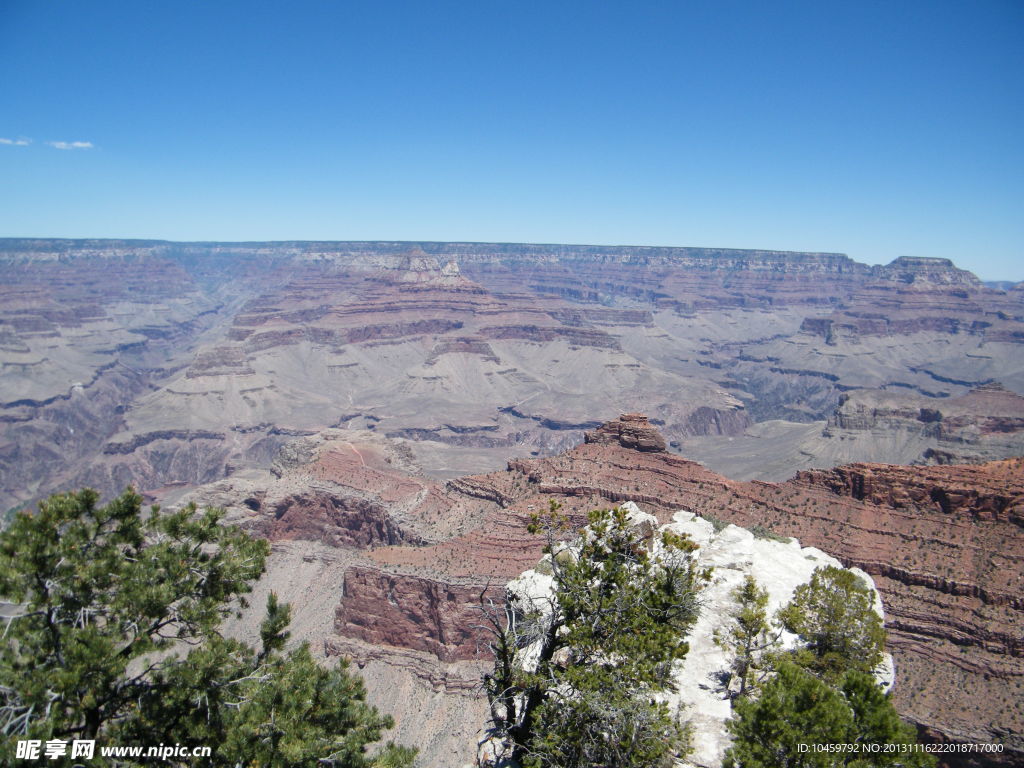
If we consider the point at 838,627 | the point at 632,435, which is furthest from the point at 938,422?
the point at 838,627

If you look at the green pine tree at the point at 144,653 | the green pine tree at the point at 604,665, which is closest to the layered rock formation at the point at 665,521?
the green pine tree at the point at 604,665

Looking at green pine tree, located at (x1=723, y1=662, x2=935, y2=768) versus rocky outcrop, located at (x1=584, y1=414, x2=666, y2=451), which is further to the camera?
rocky outcrop, located at (x1=584, y1=414, x2=666, y2=451)

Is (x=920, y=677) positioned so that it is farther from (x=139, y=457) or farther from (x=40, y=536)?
(x=139, y=457)

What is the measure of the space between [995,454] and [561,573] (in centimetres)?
12650

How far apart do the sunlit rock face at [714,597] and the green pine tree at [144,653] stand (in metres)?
7.21

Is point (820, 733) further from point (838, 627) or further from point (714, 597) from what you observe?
point (714, 597)

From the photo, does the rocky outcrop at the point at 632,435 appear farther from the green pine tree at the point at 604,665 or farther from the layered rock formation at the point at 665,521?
the green pine tree at the point at 604,665

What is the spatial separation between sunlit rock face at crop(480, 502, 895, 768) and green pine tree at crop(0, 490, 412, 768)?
7208 mm

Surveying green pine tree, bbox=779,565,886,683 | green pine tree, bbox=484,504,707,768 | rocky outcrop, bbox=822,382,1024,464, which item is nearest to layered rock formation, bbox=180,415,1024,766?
green pine tree, bbox=779,565,886,683

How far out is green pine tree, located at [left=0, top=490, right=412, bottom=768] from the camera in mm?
13367

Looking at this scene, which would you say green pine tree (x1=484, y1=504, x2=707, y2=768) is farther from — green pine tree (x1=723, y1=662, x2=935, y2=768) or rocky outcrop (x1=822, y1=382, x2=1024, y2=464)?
rocky outcrop (x1=822, y1=382, x2=1024, y2=464)

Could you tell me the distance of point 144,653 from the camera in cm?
1470

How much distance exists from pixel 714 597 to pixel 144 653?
90.8 ft

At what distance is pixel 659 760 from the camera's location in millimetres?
17938
